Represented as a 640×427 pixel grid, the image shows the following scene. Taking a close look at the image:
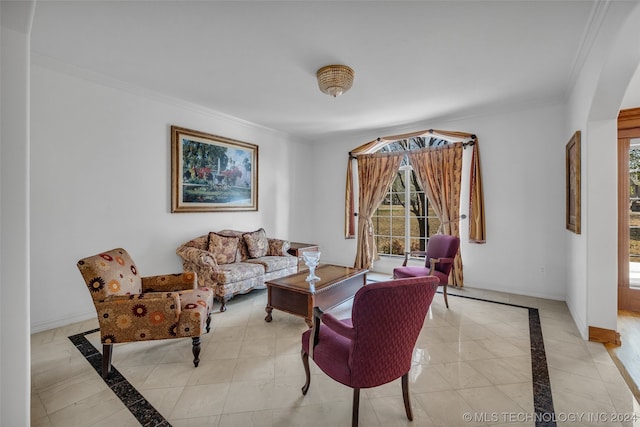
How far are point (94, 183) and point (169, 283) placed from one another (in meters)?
1.54

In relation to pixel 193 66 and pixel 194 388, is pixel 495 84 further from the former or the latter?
pixel 194 388

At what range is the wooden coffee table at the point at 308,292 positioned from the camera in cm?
291

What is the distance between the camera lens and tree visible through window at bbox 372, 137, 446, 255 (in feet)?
16.6

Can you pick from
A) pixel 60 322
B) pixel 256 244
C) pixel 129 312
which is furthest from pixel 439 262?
pixel 60 322

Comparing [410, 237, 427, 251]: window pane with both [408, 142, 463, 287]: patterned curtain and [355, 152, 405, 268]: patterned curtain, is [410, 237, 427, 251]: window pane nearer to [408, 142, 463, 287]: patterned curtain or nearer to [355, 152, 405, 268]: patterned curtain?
[408, 142, 463, 287]: patterned curtain

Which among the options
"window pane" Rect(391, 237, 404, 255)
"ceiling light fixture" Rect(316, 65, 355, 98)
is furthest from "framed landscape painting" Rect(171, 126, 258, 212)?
"window pane" Rect(391, 237, 404, 255)

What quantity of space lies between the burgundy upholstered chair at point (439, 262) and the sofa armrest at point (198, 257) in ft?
7.71

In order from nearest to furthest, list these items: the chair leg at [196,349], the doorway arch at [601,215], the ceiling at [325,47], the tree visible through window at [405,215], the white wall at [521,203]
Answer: the ceiling at [325,47], the chair leg at [196,349], the doorway arch at [601,215], the white wall at [521,203], the tree visible through window at [405,215]

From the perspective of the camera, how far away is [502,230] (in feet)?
Answer: 14.0

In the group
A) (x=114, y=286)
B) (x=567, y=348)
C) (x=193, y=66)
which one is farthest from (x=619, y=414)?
(x=193, y=66)

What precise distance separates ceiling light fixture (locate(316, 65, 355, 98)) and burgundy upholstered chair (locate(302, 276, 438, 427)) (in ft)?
7.23

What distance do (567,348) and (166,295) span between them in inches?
137

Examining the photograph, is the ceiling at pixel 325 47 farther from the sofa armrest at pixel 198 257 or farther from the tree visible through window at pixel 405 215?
the sofa armrest at pixel 198 257

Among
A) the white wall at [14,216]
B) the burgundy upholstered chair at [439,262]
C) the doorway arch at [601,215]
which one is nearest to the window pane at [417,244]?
the burgundy upholstered chair at [439,262]
